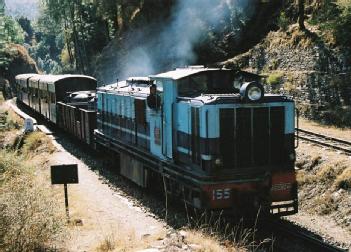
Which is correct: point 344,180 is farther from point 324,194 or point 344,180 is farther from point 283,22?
point 283,22

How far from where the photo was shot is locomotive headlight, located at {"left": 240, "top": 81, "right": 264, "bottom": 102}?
1134 cm

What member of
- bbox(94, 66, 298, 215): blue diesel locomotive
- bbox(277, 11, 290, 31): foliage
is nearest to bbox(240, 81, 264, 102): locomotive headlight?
bbox(94, 66, 298, 215): blue diesel locomotive

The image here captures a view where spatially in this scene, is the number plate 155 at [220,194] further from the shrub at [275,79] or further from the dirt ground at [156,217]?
the shrub at [275,79]

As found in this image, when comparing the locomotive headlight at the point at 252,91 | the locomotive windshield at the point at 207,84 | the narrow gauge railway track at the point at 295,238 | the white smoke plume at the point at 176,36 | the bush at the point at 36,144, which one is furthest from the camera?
the white smoke plume at the point at 176,36

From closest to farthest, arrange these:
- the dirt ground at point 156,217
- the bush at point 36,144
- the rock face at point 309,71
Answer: the dirt ground at point 156,217 < the rock face at point 309,71 < the bush at point 36,144

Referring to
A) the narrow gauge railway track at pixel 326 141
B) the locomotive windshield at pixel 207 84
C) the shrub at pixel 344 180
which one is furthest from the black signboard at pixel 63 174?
the narrow gauge railway track at pixel 326 141

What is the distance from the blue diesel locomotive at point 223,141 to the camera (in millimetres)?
11383

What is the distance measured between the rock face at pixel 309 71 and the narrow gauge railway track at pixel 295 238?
10.6 meters

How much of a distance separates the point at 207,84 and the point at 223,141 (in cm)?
199

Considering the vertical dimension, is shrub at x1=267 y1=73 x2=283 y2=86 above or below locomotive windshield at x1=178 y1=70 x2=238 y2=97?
below

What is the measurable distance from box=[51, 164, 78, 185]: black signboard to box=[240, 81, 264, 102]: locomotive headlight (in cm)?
481

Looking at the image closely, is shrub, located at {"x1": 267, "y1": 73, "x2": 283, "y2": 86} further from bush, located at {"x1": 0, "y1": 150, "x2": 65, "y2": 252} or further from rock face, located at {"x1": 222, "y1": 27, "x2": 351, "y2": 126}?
bush, located at {"x1": 0, "y1": 150, "x2": 65, "y2": 252}

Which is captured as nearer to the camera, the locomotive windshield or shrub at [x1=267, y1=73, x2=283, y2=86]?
the locomotive windshield

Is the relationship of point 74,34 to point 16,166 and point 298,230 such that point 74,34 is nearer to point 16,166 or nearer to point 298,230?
point 16,166
